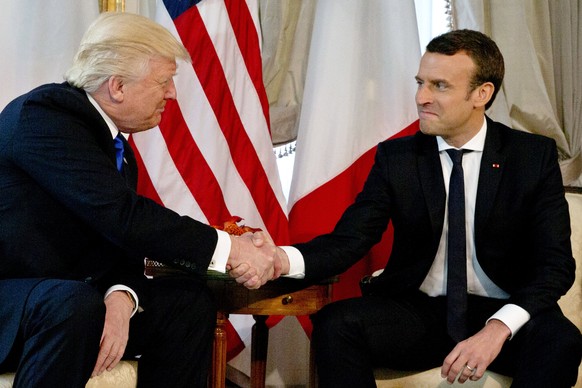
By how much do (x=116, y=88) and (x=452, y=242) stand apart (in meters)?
1.11

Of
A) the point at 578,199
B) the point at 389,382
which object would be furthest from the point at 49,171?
the point at 578,199

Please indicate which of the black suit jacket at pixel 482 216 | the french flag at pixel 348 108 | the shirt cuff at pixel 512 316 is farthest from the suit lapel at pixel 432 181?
the french flag at pixel 348 108

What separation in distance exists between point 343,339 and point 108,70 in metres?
1.00

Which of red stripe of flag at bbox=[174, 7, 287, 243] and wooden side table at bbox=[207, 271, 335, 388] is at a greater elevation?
red stripe of flag at bbox=[174, 7, 287, 243]

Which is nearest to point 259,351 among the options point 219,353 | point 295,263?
point 219,353

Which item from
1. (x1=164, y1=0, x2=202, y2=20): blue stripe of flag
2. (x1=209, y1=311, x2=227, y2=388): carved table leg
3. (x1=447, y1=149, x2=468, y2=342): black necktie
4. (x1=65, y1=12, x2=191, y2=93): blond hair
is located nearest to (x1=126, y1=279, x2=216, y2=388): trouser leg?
(x1=209, y1=311, x2=227, y2=388): carved table leg

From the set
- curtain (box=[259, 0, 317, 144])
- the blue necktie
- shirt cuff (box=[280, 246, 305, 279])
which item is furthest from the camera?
curtain (box=[259, 0, 317, 144])

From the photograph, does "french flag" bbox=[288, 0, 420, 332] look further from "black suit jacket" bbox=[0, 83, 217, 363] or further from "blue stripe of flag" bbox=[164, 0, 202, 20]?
"black suit jacket" bbox=[0, 83, 217, 363]

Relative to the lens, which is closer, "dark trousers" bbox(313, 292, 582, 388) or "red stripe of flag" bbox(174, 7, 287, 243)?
"dark trousers" bbox(313, 292, 582, 388)

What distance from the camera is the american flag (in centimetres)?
372

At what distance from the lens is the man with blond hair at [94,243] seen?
2240 millimetres

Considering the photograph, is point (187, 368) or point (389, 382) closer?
point (187, 368)

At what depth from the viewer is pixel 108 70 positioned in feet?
8.45

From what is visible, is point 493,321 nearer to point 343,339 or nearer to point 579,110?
point 343,339
